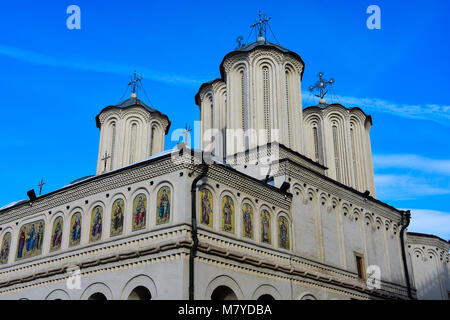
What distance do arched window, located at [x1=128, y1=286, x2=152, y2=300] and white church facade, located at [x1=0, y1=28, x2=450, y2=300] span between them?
5 centimetres

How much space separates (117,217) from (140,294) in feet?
9.89

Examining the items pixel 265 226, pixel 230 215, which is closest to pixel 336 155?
pixel 265 226

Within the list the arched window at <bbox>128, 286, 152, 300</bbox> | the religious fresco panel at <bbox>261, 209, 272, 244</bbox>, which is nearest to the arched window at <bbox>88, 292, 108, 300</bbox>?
the arched window at <bbox>128, 286, 152, 300</bbox>

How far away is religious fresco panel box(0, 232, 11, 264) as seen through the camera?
24203mm

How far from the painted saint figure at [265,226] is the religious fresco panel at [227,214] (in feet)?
5.68

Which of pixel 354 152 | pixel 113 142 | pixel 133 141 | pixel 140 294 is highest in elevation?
pixel 133 141

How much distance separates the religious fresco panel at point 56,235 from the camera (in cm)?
2205

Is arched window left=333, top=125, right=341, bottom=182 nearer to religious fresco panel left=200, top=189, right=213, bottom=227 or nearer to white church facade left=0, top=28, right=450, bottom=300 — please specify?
white church facade left=0, top=28, right=450, bottom=300

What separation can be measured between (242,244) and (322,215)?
6211 mm

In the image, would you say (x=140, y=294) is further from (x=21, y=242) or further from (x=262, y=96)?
(x=262, y=96)

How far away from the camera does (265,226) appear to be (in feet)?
71.7

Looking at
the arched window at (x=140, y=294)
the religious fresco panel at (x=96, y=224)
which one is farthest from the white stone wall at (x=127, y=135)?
the arched window at (x=140, y=294)

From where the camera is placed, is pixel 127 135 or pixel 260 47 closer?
pixel 260 47
